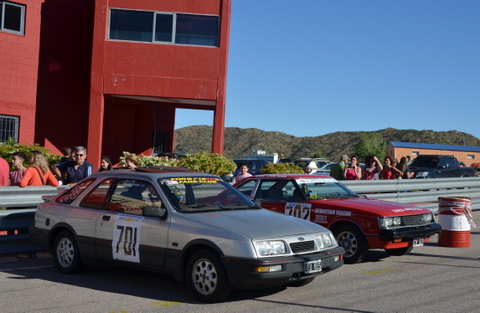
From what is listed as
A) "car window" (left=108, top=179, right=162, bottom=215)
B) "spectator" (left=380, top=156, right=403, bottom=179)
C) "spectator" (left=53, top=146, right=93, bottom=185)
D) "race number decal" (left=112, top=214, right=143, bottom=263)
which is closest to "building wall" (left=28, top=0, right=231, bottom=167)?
"spectator" (left=380, top=156, right=403, bottom=179)

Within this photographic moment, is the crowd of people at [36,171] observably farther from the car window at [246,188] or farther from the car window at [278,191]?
the car window at [278,191]

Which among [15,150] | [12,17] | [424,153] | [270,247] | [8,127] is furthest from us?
[424,153]

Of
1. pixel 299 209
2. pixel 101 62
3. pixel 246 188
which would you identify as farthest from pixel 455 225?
pixel 101 62

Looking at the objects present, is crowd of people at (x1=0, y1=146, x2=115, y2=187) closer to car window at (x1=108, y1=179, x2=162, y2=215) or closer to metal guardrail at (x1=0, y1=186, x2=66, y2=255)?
metal guardrail at (x1=0, y1=186, x2=66, y2=255)

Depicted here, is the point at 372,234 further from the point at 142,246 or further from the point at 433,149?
the point at 433,149

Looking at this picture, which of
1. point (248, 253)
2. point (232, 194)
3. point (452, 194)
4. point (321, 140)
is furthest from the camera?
point (321, 140)

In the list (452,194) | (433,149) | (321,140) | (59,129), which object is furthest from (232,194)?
(321,140)

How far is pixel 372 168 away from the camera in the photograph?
51.1 feet

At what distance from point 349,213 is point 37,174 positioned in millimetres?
5236

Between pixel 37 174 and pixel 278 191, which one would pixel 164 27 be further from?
pixel 278 191

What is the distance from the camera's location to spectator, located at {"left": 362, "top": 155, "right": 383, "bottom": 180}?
15.5 metres

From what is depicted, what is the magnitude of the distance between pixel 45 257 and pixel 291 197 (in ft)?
13.6

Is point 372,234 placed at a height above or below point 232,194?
below

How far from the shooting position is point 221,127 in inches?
781
